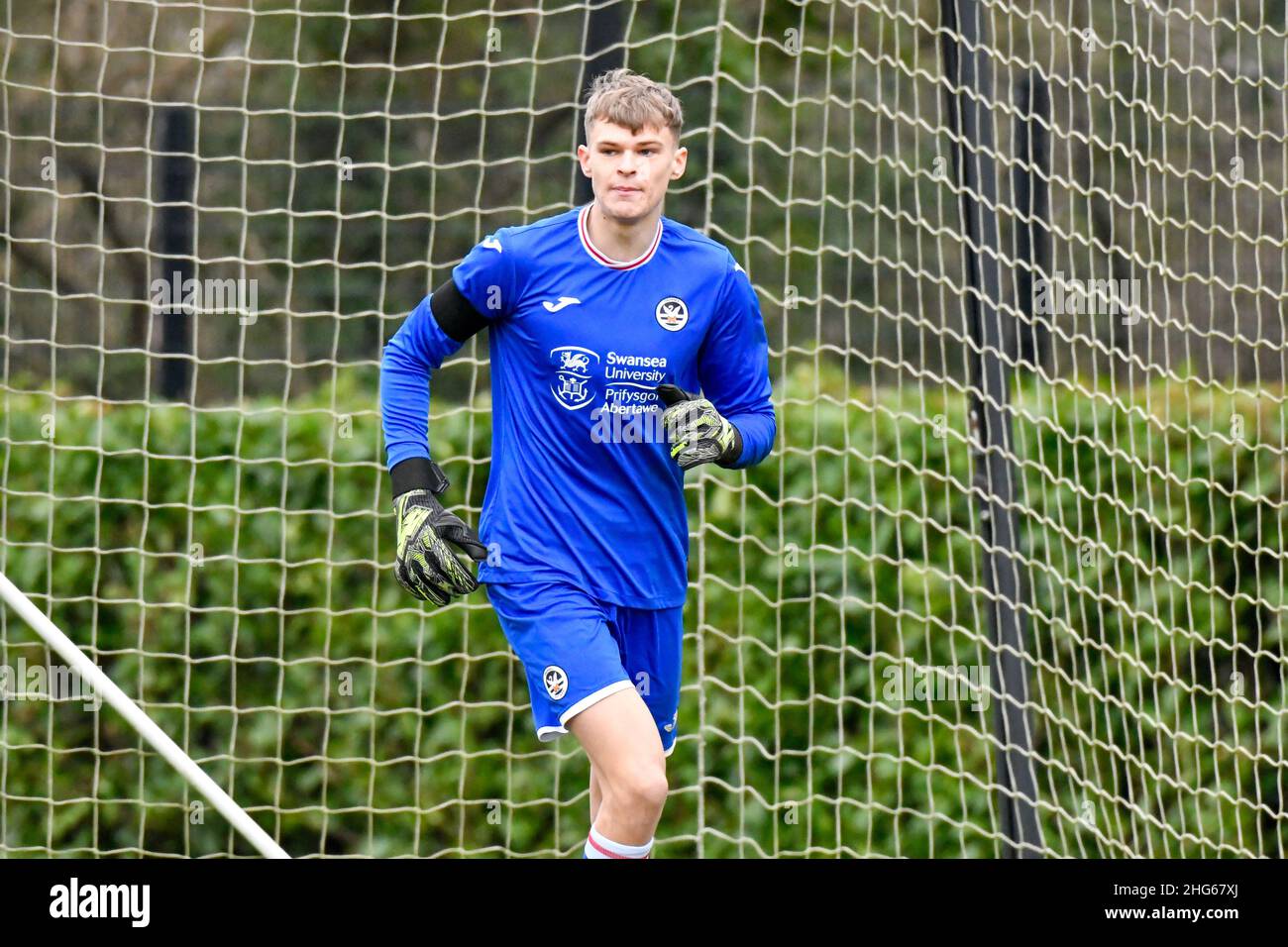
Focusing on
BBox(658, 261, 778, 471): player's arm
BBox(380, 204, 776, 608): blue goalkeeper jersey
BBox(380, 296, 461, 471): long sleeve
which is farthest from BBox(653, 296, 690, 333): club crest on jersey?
BBox(380, 296, 461, 471): long sleeve

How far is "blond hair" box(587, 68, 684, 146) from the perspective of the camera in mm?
3721

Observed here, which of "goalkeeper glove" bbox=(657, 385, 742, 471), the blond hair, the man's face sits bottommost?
"goalkeeper glove" bbox=(657, 385, 742, 471)

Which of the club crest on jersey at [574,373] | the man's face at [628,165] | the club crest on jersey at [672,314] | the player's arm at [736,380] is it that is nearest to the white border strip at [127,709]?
the club crest on jersey at [574,373]

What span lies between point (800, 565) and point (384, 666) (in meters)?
1.57

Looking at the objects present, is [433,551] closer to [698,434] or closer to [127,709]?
[698,434]

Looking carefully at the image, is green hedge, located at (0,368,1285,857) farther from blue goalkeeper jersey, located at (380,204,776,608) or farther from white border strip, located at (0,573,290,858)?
blue goalkeeper jersey, located at (380,204,776,608)

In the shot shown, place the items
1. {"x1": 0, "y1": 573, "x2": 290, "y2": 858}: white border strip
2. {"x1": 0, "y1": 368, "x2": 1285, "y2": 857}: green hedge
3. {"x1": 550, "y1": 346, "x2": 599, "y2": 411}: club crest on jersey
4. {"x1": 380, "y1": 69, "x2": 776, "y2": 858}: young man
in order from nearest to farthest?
{"x1": 380, "y1": 69, "x2": 776, "y2": 858}: young man < {"x1": 550, "y1": 346, "x2": 599, "y2": 411}: club crest on jersey < {"x1": 0, "y1": 573, "x2": 290, "y2": 858}: white border strip < {"x1": 0, "y1": 368, "x2": 1285, "y2": 857}: green hedge

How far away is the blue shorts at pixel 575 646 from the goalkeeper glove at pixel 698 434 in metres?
0.43

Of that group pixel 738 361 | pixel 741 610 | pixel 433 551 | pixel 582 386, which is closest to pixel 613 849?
pixel 433 551

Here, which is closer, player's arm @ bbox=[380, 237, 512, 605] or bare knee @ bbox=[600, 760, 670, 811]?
bare knee @ bbox=[600, 760, 670, 811]

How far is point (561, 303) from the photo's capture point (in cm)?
389

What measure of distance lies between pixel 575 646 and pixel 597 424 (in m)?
0.54

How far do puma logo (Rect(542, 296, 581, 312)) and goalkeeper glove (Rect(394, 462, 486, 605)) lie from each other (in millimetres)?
551

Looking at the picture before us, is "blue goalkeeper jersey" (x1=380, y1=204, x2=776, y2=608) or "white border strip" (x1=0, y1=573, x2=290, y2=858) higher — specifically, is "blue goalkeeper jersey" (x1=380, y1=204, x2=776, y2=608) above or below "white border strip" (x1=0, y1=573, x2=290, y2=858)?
above
